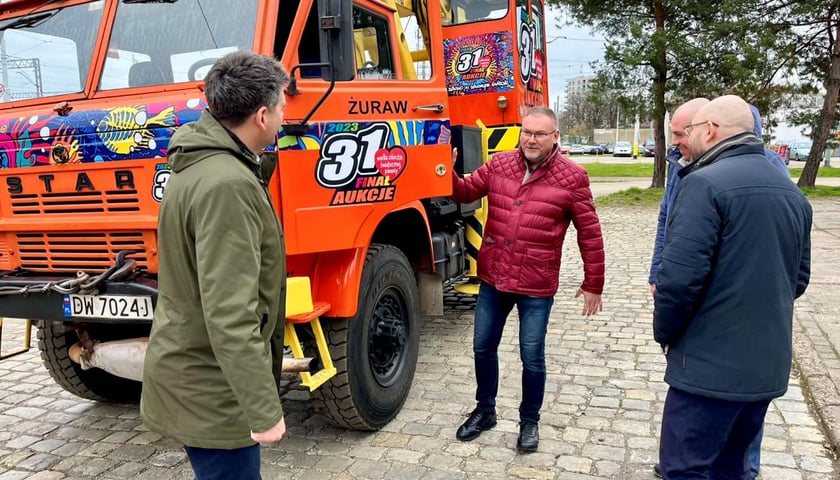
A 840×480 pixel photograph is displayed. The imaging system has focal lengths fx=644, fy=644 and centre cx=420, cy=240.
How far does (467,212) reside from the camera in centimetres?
564

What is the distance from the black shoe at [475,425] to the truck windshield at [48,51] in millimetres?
2830

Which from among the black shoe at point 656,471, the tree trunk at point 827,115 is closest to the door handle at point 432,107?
the black shoe at point 656,471

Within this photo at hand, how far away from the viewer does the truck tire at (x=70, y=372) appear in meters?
4.24

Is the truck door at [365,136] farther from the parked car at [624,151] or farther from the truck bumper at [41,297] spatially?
the parked car at [624,151]

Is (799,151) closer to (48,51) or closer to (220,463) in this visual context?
(48,51)

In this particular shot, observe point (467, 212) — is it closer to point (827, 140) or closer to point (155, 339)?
point (155, 339)

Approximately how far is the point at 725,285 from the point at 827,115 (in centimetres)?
2036

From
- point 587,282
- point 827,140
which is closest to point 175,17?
point 587,282

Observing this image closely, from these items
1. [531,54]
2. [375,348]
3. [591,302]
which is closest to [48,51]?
[375,348]

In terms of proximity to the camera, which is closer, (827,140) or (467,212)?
(467,212)

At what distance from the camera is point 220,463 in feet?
6.44

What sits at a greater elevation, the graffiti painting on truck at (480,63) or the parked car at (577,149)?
the graffiti painting on truck at (480,63)

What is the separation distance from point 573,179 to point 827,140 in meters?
20.5

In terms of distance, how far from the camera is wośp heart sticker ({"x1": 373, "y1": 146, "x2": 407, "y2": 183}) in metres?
3.68
